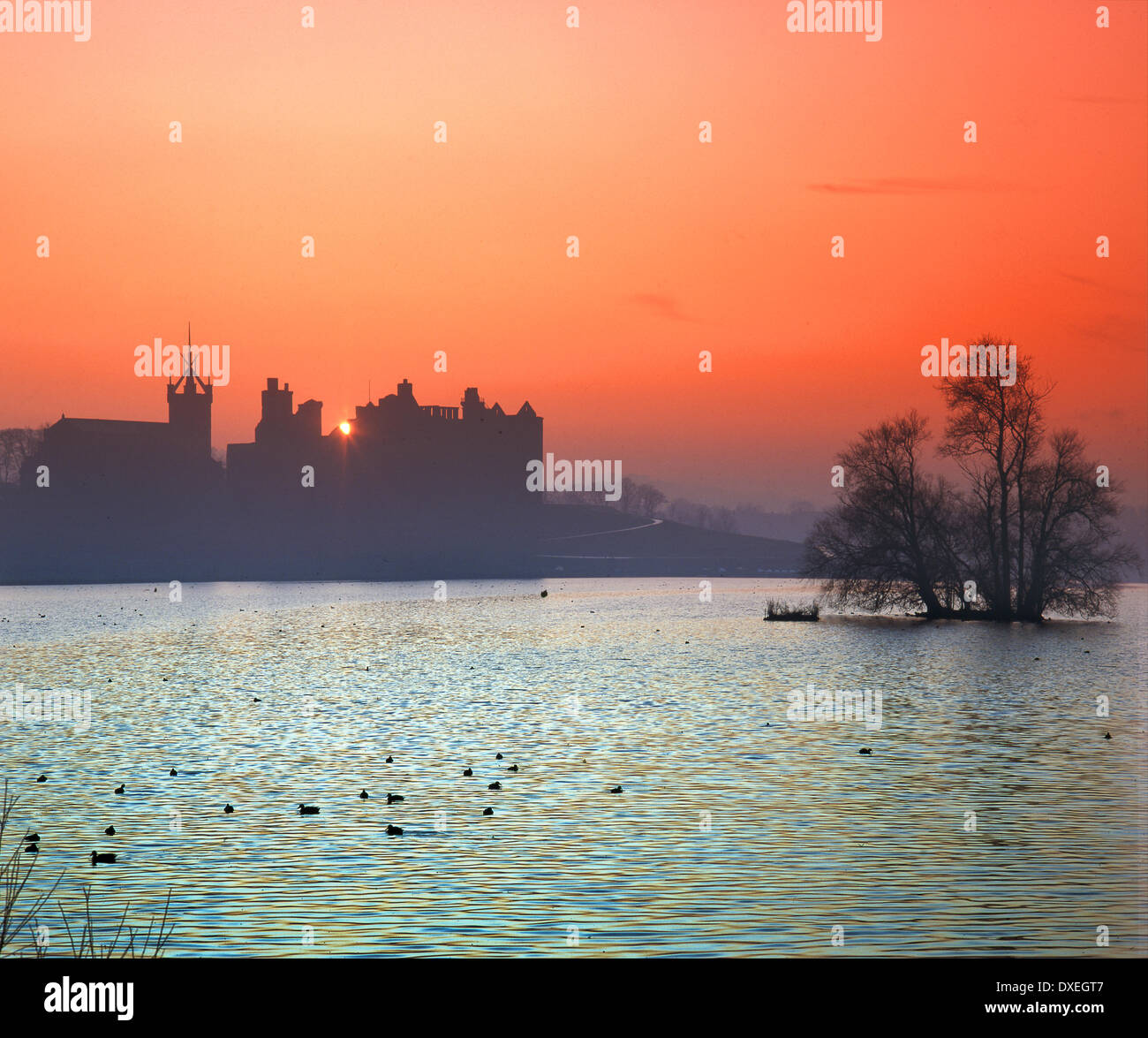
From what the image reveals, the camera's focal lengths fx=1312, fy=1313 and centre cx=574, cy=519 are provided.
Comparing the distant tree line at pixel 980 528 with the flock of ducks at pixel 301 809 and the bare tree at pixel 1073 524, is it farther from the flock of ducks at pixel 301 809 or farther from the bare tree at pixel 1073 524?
the flock of ducks at pixel 301 809

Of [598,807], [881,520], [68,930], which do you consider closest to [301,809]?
[598,807]

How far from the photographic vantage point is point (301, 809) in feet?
74.5

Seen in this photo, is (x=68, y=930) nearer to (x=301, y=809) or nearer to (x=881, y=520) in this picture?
(x=301, y=809)

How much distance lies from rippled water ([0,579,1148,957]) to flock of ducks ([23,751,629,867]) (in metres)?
0.20

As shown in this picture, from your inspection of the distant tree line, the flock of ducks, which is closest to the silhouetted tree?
the distant tree line

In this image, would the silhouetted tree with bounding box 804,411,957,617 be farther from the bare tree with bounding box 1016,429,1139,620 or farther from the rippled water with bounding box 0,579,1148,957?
the rippled water with bounding box 0,579,1148,957

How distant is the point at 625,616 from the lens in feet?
359

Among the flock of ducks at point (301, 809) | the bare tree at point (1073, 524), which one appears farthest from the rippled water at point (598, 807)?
the bare tree at point (1073, 524)

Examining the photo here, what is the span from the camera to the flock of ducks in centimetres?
1895

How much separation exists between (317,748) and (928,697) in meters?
22.7

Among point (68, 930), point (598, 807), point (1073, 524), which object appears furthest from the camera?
point (1073, 524)

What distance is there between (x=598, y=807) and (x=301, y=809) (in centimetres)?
527

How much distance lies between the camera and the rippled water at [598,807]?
15961 mm
